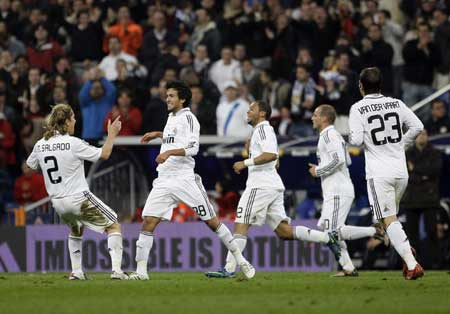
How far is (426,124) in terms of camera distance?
Answer: 22.5 metres

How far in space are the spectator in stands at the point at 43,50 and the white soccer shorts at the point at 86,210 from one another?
12585mm

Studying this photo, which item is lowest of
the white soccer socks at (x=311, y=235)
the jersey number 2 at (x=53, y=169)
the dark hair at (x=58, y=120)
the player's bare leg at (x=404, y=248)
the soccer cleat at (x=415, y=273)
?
the soccer cleat at (x=415, y=273)

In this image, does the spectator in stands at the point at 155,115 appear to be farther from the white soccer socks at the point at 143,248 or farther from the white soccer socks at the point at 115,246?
the white soccer socks at the point at 115,246

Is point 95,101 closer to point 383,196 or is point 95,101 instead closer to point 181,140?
point 181,140

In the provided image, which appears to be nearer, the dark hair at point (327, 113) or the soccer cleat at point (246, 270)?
the soccer cleat at point (246, 270)

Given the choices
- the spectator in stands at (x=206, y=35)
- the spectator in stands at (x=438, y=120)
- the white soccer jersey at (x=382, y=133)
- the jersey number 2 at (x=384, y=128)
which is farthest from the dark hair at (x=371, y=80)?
the spectator in stands at (x=206, y=35)

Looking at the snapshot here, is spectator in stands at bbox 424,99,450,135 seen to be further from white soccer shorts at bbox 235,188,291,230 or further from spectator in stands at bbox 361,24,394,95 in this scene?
white soccer shorts at bbox 235,188,291,230

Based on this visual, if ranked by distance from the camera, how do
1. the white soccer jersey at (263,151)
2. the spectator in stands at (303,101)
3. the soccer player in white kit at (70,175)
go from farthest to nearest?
1. the spectator in stands at (303,101)
2. the white soccer jersey at (263,151)
3. the soccer player in white kit at (70,175)

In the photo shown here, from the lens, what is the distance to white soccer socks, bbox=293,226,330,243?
54.1 feet

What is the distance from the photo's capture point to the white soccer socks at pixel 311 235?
1648cm

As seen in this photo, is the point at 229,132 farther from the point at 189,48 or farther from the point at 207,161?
the point at 189,48

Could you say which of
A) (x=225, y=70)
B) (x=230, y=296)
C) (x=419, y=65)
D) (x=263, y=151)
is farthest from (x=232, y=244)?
(x=225, y=70)

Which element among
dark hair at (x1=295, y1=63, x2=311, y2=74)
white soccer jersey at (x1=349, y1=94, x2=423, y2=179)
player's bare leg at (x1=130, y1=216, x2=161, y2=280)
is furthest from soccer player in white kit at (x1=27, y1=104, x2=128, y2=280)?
dark hair at (x1=295, y1=63, x2=311, y2=74)

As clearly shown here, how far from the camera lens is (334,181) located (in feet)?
55.2
